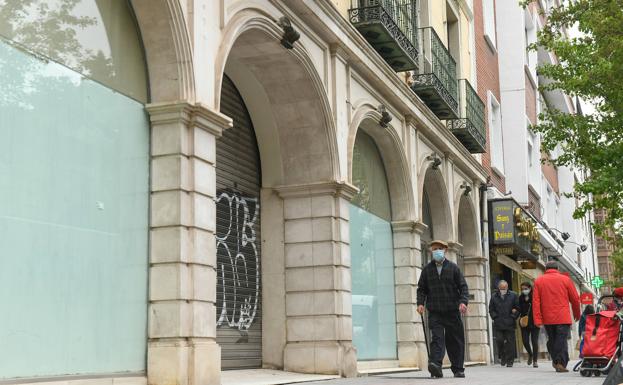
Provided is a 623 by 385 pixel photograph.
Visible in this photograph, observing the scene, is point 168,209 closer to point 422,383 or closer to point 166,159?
point 166,159

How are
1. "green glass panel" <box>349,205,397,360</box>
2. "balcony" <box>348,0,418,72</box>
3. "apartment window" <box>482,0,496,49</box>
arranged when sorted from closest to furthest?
"balcony" <box>348,0,418,72</box>, "green glass panel" <box>349,205,397,360</box>, "apartment window" <box>482,0,496,49</box>

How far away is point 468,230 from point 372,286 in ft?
26.8

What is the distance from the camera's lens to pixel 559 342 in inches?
550

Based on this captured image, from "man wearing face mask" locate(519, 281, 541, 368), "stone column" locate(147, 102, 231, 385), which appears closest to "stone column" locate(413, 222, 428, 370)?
"man wearing face mask" locate(519, 281, 541, 368)

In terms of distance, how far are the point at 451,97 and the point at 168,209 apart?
38.1ft

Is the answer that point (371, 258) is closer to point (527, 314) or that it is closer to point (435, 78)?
point (435, 78)

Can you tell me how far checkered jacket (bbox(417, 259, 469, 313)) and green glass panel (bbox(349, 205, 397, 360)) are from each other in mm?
Answer: 2203

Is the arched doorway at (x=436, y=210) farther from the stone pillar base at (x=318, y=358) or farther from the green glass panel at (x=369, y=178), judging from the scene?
the stone pillar base at (x=318, y=358)

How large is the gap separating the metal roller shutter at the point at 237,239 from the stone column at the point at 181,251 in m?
2.44

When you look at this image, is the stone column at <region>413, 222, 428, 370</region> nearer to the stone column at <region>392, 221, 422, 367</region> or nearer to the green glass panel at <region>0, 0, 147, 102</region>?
the stone column at <region>392, 221, 422, 367</region>

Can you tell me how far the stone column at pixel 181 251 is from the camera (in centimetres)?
777

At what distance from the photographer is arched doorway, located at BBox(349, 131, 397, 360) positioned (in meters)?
14.1

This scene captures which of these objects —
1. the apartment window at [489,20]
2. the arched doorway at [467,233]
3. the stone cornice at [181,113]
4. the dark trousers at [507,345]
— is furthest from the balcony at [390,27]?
the apartment window at [489,20]

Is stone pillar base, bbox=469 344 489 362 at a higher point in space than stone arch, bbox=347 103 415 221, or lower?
lower
